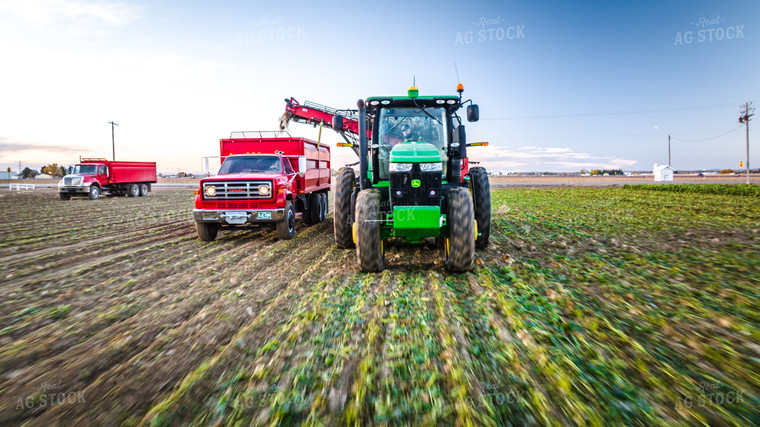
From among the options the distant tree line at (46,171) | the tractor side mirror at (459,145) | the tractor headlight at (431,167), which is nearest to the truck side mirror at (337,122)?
the tractor headlight at (431,167)

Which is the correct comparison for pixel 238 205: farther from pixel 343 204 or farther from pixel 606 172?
pixel 606 172

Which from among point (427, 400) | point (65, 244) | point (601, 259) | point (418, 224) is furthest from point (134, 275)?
point (601, 259)

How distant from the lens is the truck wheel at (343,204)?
281 inches

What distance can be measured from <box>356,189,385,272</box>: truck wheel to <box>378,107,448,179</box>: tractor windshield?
136 cm

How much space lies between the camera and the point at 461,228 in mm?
5430

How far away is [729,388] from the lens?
2.69 meters

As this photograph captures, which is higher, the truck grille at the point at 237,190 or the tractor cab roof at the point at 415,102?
the tractor cab roof at the point at 415,102

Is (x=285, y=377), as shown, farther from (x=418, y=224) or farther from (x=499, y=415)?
(x=418, y=224)

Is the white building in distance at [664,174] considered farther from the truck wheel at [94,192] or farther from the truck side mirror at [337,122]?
the truck wheel at [94,192]

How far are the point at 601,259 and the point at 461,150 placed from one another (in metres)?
3.41

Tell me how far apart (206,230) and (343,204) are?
13.6 feet

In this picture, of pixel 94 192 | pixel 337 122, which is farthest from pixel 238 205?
pixel 94 192

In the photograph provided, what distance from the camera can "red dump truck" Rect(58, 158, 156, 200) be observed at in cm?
2259

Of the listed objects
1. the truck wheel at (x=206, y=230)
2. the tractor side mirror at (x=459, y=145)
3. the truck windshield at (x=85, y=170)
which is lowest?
the truck wheel at (x=206, y=230)
